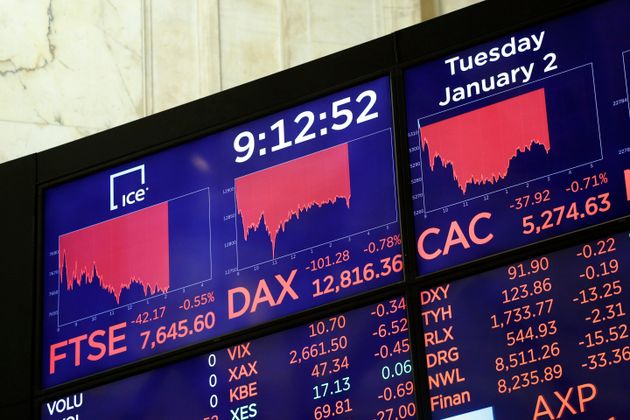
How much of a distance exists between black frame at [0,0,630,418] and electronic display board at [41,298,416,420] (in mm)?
63

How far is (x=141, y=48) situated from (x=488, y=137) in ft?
13.1

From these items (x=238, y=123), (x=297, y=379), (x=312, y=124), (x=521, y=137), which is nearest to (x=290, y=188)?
(x=312, y=124)

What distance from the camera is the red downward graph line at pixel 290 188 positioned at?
9.98 m

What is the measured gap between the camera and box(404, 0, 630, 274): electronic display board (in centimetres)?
920

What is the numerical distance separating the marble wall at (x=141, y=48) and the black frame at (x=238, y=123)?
145cm

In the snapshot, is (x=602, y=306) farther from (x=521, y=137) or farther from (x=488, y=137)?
(x=488, y=137)

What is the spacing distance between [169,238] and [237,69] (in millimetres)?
2856

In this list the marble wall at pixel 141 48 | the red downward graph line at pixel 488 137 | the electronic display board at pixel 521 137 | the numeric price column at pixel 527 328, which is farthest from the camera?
the marble wall at pixel 141 48

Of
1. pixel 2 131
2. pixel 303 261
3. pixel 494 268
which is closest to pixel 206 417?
pixel 303 261

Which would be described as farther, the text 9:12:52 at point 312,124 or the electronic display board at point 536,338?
the text 9:12:52 at point 312,124

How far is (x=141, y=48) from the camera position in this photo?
12969 mm

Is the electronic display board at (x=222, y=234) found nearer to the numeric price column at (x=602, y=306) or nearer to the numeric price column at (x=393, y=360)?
the numeric price column at (x=393, y=360)

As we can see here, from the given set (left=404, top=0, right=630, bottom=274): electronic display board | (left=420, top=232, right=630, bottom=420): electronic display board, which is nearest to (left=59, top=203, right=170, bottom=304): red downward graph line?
(left=404, top=0, right=630, bottom=274): electronic display board

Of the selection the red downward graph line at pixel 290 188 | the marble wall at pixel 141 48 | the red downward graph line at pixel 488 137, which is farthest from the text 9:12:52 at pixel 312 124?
the marble wall at pixel 141 48
